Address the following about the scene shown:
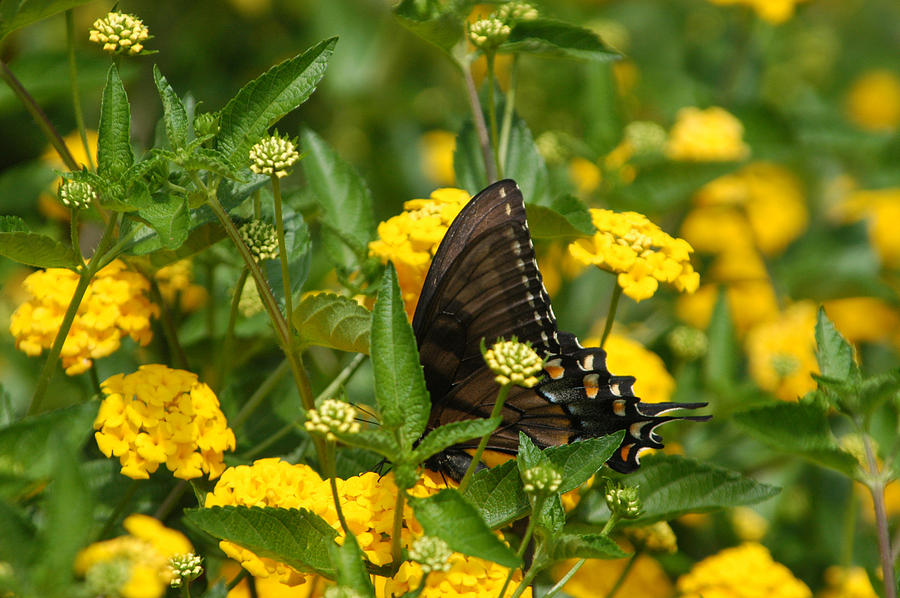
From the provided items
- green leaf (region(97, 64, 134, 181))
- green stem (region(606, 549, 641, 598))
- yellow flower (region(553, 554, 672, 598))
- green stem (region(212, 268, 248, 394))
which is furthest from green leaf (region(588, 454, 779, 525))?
green leaf (region(97, 64, 134, 181))

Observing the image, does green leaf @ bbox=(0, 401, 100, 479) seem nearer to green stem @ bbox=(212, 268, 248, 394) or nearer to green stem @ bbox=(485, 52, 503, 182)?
green stem @ bbox=(212, 268, 248, 394)

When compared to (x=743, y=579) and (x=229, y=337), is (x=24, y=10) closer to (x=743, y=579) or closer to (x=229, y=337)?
(x=229, y=337)

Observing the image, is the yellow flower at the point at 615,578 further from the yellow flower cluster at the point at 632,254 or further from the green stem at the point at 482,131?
the green stem at the point at 482,131

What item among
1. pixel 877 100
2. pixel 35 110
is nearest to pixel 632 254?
→ pixel 35 110

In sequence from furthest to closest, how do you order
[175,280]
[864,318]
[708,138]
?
[864,318] < [708,138] < [175,280]

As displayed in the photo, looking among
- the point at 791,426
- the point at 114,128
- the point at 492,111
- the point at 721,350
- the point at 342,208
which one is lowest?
the point at 721,350

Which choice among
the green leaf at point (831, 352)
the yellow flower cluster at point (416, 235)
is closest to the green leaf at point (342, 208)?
Answer: the yellow flower cluster at point (416, 235)

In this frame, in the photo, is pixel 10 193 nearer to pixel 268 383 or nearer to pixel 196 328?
pixel 196 328
